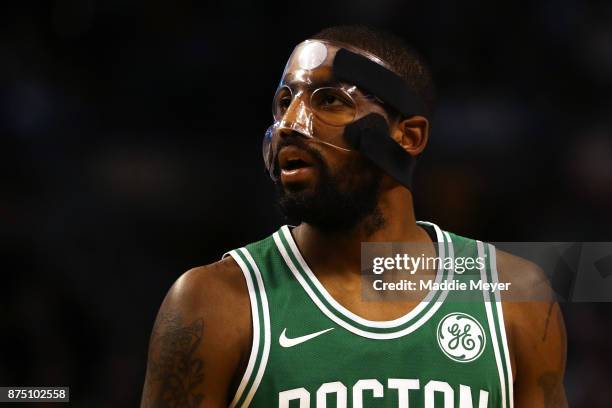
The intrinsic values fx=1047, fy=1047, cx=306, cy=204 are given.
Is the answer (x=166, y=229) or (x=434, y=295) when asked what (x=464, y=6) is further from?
(x=434, y=295)

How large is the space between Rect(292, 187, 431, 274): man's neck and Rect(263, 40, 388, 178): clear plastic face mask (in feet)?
0.68

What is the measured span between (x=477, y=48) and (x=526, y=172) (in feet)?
2.14

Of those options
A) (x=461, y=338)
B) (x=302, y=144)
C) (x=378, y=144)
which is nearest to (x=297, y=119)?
(x=302, y=144)

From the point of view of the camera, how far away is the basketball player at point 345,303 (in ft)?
8.73

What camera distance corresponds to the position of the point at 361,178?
2.89 meters

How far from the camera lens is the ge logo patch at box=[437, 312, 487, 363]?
277cm

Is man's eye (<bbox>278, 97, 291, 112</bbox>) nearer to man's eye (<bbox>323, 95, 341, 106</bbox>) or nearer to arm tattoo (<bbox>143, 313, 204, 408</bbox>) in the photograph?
man's eye (<bbox>323, 95, 341, 106</bbox>)

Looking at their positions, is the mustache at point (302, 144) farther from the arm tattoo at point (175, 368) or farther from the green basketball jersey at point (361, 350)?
the arm tattoo at point (175, 368)

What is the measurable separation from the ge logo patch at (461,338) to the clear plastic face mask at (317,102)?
544mm

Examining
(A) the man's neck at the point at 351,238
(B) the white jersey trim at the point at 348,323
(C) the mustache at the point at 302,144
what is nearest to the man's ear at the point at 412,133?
(A) the man's neck at the point at 351,238

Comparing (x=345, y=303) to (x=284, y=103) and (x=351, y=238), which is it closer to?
(x=351, y=238)

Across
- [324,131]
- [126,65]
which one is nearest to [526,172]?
[126,65]

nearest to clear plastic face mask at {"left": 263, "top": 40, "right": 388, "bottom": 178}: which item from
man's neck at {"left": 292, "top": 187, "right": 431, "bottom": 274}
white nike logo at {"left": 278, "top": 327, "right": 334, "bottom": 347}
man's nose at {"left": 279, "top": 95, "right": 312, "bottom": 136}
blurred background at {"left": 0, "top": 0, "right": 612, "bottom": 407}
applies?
man's nose at {"left": 279, "top": 95, "right": 312, "bottom": 136}

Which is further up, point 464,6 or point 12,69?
point 464,6
